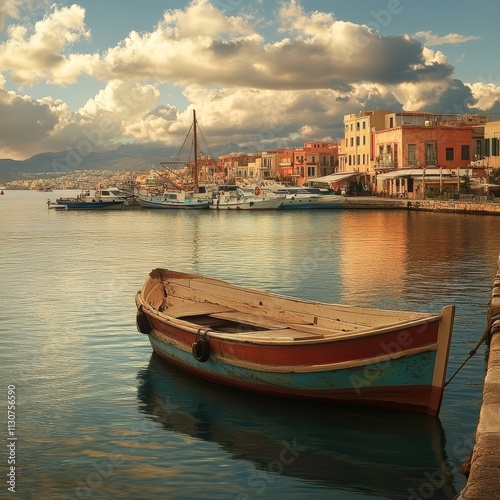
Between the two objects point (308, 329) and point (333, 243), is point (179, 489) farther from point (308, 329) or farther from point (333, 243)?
point (333, 243)

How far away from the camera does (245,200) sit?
88.2 metres

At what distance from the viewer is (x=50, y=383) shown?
48.2ft

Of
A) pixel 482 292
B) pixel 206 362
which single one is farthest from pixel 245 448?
pixel 482 292

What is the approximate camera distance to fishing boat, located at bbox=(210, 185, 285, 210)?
87438mm

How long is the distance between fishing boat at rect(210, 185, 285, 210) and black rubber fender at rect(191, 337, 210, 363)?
7414cm

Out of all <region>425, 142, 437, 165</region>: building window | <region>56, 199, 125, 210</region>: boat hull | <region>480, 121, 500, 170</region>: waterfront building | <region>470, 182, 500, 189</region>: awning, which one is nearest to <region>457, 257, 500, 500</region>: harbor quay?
<region>470, 182, 500, 189</region>: awning

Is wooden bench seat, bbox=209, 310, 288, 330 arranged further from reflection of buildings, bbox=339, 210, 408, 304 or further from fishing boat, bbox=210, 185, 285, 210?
fishing boat, bbox=210, 185, 285, 210

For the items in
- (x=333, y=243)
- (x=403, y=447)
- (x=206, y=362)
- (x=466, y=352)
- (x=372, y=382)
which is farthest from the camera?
(x=333, y=243)

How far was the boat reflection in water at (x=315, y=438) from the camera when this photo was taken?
9945 millimetres

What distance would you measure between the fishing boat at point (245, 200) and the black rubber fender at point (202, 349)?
7414cm

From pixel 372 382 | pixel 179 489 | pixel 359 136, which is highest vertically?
pixel 359 136

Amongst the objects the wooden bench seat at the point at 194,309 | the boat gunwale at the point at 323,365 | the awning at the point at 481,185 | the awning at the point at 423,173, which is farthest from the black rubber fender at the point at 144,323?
the awning at the point at 423,173

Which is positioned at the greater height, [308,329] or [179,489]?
[308,329]

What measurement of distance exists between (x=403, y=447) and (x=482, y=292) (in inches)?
580
